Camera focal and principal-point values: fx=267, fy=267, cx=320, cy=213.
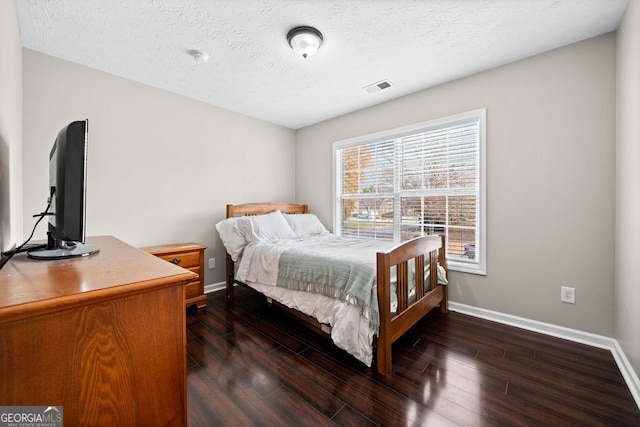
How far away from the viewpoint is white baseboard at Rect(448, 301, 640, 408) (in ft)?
5.25

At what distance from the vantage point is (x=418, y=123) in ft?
9.79

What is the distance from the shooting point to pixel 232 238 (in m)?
2.97

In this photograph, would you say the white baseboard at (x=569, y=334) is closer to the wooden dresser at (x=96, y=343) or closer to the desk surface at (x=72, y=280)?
the wooden dresser at (x=96, y=343)

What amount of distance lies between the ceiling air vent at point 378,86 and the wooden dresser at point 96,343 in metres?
2.66

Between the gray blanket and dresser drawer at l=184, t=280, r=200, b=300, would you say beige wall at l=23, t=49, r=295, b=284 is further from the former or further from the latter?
the gray blanket

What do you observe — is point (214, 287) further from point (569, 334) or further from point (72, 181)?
point (569, 334)

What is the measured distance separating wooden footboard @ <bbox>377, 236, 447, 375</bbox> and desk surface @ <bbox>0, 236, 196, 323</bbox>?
1.21 meters

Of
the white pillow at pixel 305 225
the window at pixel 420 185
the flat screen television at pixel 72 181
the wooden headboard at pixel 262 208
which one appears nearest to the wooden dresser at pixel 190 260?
the wooden headboard at pixel 262 208

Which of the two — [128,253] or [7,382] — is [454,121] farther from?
[7,382]

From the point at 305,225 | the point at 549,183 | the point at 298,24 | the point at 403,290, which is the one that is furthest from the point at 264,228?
the point at 549,183

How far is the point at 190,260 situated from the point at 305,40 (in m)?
2.31

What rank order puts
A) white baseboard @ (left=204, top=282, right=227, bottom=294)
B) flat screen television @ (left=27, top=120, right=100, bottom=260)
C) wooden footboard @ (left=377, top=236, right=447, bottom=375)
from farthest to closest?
white baseboard @ (left=204, top=282, right=227, bottom=294), wooden footboard @ (left=377, top=236, right=447, bottom=375), flat screen television @ (left=27, top=120, right=100, bottom=260)

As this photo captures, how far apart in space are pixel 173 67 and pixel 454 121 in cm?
277

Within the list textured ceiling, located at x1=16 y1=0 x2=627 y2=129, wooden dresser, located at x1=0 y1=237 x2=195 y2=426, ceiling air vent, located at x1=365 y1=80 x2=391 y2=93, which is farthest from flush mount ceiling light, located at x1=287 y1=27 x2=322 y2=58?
wooden dresser, located at x1=0 y1=237 x2=195 y2=426
